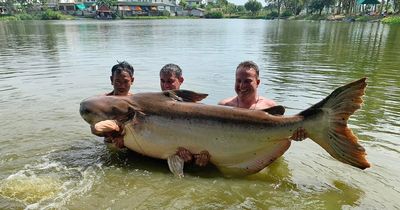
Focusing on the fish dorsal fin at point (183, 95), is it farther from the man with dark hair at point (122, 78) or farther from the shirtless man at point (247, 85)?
the man with dark hair at point (122, 78)

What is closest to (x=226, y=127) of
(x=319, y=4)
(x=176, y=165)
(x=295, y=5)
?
(x=176, y=165)

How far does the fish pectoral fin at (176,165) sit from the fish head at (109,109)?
0.72 metres

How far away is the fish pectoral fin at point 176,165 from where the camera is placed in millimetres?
4594

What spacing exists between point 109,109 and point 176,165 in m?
1.05

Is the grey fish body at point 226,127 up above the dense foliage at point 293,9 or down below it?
above

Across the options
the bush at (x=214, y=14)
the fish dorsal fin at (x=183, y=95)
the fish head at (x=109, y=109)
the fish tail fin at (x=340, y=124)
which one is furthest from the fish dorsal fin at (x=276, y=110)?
the bush at (x=214, y=14)

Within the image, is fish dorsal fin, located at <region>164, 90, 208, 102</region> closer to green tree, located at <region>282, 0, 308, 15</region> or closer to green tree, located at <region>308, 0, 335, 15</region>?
green tree, located at <region>308, 0, 335, 15</region>

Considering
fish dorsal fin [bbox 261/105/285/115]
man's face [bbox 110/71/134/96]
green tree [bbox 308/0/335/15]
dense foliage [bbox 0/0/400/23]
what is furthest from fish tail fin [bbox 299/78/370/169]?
green tree [bbox 308/0/335/15]

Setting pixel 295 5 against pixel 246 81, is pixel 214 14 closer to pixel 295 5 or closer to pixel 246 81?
pixel 295 5

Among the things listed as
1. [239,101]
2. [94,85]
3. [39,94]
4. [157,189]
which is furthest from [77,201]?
[94,85]

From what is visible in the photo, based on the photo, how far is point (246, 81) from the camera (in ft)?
16.9

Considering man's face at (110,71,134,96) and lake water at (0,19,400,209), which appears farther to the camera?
man's face at (110,71,134,96)

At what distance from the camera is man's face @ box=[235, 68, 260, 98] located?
5091 mm

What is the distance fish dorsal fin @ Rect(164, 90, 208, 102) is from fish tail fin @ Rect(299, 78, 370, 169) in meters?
1.31
